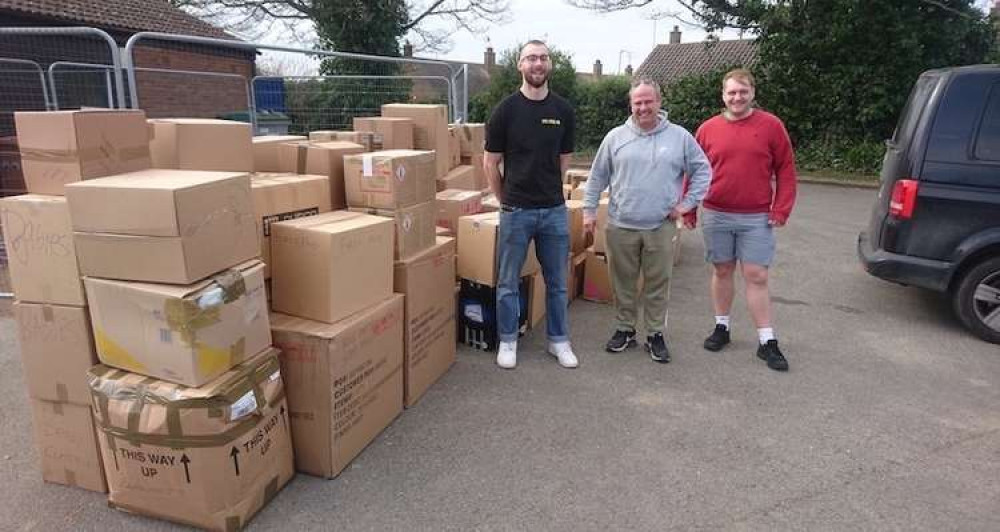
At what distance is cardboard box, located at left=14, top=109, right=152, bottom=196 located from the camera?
7.77ft

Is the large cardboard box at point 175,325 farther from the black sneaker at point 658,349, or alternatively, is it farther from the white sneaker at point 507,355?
the black sneaker at point 658,349

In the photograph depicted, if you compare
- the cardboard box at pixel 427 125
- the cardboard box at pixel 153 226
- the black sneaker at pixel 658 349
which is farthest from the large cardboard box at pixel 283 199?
the black sneaker at pixel 658 349

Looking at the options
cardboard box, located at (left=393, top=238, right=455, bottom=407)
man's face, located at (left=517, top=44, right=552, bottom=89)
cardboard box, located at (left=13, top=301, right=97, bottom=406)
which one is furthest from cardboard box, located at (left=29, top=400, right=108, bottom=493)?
man's face, located at (left=517, top=44, right=552, bottom=89)

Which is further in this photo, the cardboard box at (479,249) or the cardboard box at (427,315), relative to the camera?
the cardboard box at (479,249)

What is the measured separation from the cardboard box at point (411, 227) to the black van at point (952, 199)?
315 cm

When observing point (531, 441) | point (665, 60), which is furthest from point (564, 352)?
point (665, 60)

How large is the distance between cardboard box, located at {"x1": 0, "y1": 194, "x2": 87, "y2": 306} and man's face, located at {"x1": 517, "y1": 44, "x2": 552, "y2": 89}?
2268 mm

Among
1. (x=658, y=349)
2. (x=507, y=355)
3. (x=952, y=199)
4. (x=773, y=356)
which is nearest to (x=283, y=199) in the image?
(x=507, y=355)

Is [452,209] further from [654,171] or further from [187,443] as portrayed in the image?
[187,443]

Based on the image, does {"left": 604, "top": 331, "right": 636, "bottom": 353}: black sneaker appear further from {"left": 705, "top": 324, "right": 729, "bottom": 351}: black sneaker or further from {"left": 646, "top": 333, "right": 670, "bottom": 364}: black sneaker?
{"left": 705, "top": 324, "right": 729, "bottom": 351}: black sneaker

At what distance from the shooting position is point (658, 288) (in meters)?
3.99

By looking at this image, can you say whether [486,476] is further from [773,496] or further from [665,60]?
[665,60]

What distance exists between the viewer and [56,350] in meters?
2.48

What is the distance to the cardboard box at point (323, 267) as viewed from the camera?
→ 2.74m
